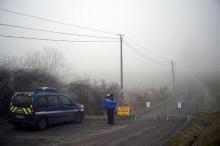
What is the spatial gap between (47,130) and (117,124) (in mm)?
4368

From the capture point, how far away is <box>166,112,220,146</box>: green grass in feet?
36.4

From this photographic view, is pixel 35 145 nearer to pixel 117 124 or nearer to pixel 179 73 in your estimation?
pixel 117 124

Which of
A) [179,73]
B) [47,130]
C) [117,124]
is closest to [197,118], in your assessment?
[117,124]

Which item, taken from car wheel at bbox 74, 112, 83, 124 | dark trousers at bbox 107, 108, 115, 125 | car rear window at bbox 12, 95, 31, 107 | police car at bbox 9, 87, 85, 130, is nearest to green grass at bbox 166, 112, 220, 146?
dark trousers at bbox 107, 108, 115, 125

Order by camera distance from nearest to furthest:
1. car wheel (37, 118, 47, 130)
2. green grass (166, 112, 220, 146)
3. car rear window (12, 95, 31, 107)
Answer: green grass (166, 112, 220, 146)
car rear window (12, 95, 31, 107)
car wheel (37, 118, 47, 130)

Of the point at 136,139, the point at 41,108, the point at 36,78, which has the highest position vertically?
the point at 36,78

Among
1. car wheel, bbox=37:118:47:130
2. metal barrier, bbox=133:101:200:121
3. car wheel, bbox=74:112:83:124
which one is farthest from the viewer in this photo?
metal barrier, bbox=133:101:200:121

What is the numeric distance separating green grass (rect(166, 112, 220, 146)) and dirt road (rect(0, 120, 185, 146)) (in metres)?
0.56

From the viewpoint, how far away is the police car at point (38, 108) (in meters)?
14.3

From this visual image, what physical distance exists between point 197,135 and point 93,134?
4.67m

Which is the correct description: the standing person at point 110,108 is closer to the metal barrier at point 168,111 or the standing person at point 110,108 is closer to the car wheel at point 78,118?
the car wheel at point 78,118

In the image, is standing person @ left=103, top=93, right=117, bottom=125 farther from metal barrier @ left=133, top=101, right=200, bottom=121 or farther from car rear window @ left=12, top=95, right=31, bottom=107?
car rear window @ left=12, top=95, right=31, bottom=107

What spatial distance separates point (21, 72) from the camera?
20.4m

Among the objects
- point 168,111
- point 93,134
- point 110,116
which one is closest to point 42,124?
point 93,134
